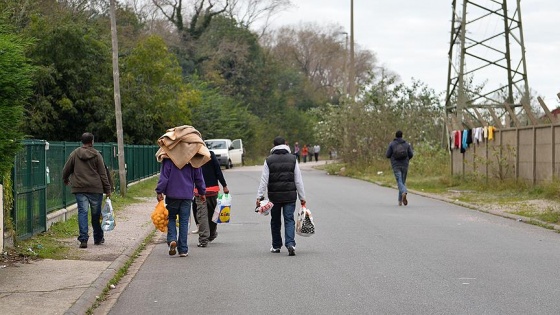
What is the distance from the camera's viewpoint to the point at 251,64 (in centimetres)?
7712

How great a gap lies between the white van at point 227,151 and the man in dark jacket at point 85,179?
119 feet

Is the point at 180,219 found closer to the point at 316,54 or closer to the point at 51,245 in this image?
the point at 51,245

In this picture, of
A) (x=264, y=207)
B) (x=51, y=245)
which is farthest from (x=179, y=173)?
(x=51, y=245)

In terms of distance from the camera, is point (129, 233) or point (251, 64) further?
point (251, 64)

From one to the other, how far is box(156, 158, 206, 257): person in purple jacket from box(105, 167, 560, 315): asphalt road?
0.86ft

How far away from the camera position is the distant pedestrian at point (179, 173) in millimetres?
12852

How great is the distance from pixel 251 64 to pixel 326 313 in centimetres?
6929

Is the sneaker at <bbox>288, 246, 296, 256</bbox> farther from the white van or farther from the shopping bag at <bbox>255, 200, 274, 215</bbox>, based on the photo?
the white van

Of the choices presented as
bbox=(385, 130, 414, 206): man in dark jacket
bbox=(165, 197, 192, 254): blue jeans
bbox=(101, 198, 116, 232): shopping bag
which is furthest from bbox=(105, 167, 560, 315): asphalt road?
bbox=(385, 130, 414, 206): man in dark jacket

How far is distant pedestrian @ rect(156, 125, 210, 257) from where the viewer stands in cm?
1285

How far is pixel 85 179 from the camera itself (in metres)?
13.7

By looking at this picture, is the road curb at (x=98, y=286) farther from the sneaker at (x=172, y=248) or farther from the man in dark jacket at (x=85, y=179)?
the man in dark jacket at (x=85, y=179)

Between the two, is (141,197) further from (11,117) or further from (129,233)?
(11,117)

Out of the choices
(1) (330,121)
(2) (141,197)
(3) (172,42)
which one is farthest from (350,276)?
(3) (172,42)
